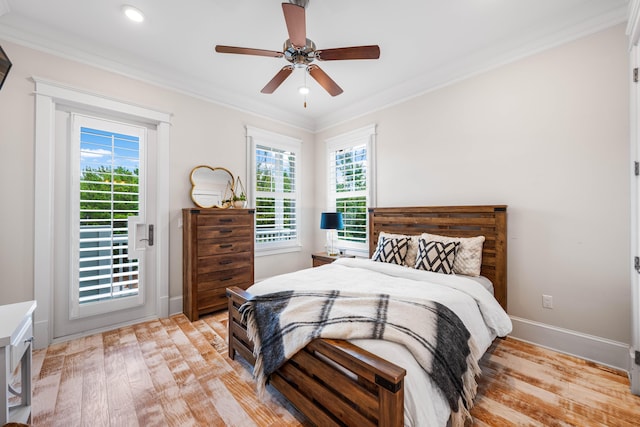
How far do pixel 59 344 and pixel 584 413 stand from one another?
406cm

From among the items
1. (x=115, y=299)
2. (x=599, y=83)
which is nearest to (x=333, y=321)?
(x=115, y=299)

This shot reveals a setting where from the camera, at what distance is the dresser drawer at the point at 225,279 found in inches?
118

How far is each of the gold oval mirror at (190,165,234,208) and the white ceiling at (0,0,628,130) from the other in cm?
101

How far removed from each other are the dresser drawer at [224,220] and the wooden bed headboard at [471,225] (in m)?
1.79

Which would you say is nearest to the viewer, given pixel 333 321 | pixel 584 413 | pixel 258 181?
pixel 333 321

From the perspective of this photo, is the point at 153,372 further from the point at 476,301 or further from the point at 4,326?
the point at 476,301

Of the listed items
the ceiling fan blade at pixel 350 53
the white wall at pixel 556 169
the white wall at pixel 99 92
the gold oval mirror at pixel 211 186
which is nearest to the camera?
the ceiling fan blade at pixel 350 53

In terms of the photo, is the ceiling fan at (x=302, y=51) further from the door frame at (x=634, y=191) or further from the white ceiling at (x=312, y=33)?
the door frame at (x=634, y=191)

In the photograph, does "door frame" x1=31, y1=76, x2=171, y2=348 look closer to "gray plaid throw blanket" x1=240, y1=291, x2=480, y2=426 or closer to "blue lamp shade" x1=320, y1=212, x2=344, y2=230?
"gray plaid throw blanket" x1=240, y1=291, x2=480, y2=426

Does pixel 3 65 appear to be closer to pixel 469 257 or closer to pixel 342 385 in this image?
pixel 342 385

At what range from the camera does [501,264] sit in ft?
8.14

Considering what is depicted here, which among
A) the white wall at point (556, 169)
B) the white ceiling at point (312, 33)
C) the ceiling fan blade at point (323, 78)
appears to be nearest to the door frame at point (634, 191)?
the white wall at point (556, 169)

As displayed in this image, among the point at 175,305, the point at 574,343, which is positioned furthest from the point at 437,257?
the point at 175,305

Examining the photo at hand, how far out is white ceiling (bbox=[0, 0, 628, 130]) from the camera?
2076mm
